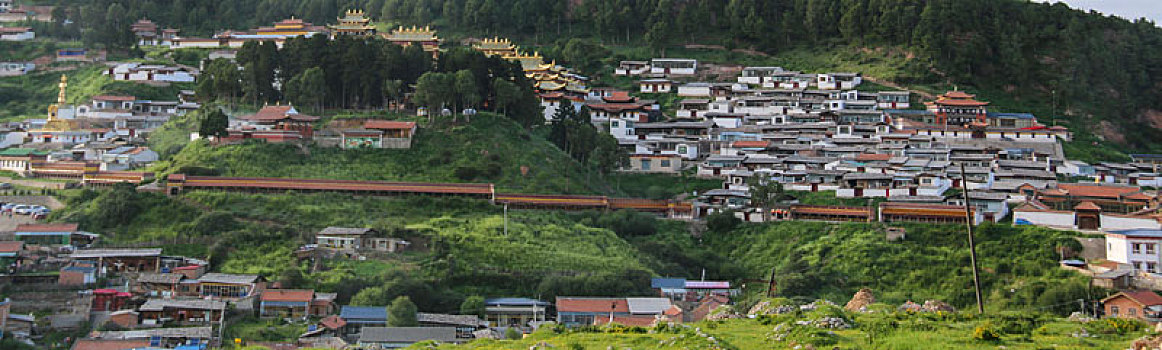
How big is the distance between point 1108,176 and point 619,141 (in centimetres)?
2487

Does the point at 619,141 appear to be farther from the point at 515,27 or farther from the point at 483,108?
the point at 515,27

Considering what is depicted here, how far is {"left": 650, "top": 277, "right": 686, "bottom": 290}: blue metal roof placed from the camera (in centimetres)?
4210

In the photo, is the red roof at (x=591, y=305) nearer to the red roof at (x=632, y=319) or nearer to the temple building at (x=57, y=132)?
the red roof at (x=632, y=319)

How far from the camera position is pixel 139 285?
131 feet

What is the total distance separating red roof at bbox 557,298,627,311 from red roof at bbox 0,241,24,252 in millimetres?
19198

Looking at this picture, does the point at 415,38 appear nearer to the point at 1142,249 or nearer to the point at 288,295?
the point at 288,295

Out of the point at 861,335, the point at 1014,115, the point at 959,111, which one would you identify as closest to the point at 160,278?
the point at 861,335

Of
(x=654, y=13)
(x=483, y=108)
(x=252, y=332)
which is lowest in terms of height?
(x=252, y=332)

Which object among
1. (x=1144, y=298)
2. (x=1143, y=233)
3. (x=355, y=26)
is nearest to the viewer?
(x=1144, y=298)

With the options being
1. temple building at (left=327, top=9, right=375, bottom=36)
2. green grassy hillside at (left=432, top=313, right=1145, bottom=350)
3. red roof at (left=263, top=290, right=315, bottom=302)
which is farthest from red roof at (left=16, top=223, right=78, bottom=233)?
temple building at (left=327, top=9, right=375, bottom=36)

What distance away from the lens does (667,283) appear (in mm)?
42281

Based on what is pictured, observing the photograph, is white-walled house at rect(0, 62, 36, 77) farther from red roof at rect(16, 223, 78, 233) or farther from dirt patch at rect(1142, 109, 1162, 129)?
dirt patch at rect(1142, 109, 1162, 129)

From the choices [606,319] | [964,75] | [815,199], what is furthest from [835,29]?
[606,319]

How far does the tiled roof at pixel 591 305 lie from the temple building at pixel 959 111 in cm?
3213
